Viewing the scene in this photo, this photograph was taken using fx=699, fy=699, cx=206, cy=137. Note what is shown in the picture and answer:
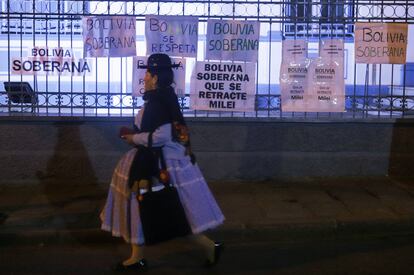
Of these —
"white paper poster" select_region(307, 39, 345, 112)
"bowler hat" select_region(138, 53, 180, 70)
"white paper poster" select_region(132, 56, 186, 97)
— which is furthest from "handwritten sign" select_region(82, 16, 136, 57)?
"bowler hat" select_region(138, 53, 180, 70)

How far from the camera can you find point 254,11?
10242mm

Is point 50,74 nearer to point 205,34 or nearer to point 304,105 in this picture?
point 205,34

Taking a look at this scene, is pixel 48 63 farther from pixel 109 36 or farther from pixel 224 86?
pixel 224 86

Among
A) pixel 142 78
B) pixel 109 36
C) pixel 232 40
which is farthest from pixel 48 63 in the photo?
pixel 232 40

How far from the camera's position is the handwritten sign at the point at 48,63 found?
9.21 m

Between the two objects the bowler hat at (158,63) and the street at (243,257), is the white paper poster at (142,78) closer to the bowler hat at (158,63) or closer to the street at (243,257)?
the street at (243,257)

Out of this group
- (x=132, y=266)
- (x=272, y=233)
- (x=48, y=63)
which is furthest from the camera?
(x=48, y=63)

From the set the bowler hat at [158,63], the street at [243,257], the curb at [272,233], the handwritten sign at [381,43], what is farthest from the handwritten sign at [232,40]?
the bowler hat at [158,63]

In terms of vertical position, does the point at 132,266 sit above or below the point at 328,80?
below

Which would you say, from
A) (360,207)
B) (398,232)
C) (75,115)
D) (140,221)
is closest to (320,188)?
(360,207)

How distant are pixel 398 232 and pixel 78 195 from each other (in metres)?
3.79

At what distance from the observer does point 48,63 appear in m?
9.23

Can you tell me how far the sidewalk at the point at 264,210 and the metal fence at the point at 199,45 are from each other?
1.03m

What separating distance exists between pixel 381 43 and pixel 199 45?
8.07 ft
